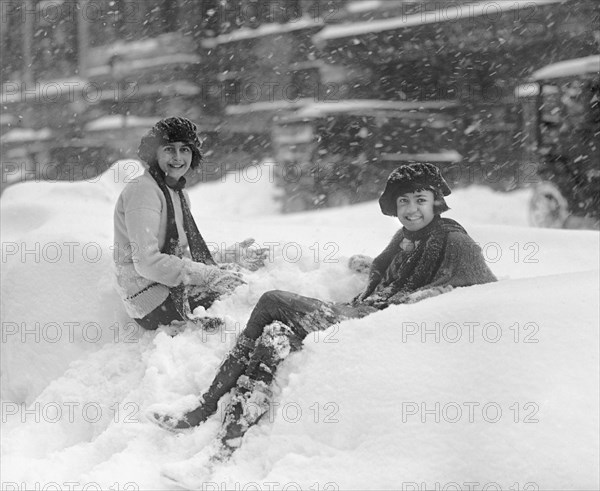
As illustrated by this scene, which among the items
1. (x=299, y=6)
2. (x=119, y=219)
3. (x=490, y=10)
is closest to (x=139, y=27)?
(x=299, y=6)

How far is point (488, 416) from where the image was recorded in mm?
2580

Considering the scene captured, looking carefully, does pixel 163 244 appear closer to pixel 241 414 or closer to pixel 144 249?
pixel 144 249

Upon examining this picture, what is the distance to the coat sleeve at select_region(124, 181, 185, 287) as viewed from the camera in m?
3.84

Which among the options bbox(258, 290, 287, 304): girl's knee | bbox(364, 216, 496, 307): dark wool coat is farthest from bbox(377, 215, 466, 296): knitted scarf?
bbox(258, 290, 287, 304): girl's knee

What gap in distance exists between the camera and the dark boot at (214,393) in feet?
10.4

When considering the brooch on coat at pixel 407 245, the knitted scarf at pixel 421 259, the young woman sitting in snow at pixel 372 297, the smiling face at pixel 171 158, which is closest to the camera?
the young woman sitting in snow at pixel 372 297

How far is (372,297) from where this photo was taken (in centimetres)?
363

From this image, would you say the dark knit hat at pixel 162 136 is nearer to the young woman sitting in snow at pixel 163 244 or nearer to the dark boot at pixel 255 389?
the young woman sitting in snow at pixel 163 244

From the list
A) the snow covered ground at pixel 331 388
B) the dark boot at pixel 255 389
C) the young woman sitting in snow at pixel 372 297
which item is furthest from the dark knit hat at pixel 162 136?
the dark boot at pixel 255 389

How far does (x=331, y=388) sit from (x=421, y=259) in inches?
35.8

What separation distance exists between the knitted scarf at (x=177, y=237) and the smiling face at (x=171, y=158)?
0.03m

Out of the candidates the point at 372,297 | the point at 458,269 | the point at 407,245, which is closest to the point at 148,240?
the point at 372,297

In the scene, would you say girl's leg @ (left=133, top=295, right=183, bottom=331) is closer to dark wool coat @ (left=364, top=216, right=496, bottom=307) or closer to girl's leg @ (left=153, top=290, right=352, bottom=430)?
girl's leg @ (left=153, top=290, right=352, bottom=430)

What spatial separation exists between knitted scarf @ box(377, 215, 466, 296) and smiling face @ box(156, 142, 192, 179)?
3.93 ft
